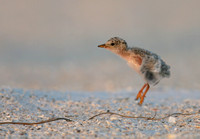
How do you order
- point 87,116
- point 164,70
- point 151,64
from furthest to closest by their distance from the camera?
point 87,116, point 164,70, point 151,64

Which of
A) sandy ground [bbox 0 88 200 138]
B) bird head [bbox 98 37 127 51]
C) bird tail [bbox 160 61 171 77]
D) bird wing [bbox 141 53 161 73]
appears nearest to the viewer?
sandy ground [bbox 0 88 200 138]

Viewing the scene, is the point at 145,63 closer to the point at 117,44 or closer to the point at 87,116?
the point at 117,44

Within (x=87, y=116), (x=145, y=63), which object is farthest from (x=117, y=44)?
(x=87, y=116)

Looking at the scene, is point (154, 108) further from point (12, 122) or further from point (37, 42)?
point (37, 42)

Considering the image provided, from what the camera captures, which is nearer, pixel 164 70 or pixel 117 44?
pixel 164 70

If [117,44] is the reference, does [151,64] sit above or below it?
below

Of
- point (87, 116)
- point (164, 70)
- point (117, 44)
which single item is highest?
point (117, 44)

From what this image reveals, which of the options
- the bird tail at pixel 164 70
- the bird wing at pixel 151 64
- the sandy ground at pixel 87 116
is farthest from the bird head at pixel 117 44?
the sandy ground at pixel 87 116

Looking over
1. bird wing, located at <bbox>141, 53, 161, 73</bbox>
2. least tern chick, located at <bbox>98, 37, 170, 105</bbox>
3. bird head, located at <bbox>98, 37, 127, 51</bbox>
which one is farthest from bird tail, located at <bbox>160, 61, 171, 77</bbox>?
bird head, located at <bbox>98, 37, 127, 51</bbox>

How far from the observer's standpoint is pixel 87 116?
15.8 feet

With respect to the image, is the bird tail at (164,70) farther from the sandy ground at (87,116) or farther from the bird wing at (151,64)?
the sandy ground at (87,116)

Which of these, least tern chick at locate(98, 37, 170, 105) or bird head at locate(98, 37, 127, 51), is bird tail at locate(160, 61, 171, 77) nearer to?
least tern chick at locate(98, 37, 170, 105)

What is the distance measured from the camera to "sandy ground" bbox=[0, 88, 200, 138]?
3787 millimetres

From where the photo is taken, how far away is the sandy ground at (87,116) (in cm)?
379
